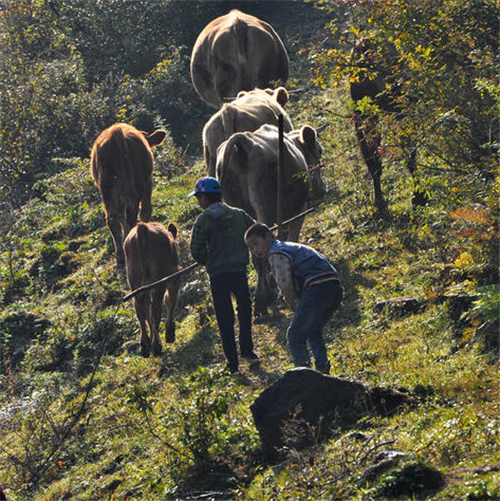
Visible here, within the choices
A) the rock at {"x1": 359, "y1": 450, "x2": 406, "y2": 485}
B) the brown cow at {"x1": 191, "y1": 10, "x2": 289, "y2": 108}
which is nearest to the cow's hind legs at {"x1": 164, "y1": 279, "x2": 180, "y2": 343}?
the rock at {"x1": 359, "y1": 450, "x2": 406, "y2": 485}

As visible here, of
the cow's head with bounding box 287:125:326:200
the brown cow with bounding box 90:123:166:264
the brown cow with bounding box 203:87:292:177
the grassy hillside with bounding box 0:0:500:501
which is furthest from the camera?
the brown cow with bounding box 90:123:166:264

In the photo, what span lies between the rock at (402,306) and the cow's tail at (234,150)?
2.87 m

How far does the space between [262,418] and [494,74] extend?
4.64m

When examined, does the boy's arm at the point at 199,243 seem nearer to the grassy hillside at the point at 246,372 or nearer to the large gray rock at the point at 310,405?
the grassy hillside at the point at 246,372

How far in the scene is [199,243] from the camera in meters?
10.2

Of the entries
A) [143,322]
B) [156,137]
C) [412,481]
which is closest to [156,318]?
[143,322]

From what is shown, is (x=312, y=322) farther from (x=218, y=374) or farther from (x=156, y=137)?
(x=156, y=137)

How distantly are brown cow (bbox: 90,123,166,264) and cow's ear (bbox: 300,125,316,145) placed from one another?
3.26m

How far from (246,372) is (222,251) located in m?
1.39

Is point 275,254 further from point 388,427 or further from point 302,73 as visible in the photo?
point 302,73

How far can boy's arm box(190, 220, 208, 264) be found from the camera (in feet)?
33.3

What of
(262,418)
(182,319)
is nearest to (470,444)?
(262,418)

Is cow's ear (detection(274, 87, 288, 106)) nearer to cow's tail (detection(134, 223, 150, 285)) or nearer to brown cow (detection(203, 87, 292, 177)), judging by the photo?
brown cow (detection(203, 87, 292, 177))

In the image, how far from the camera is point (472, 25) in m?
10.7
